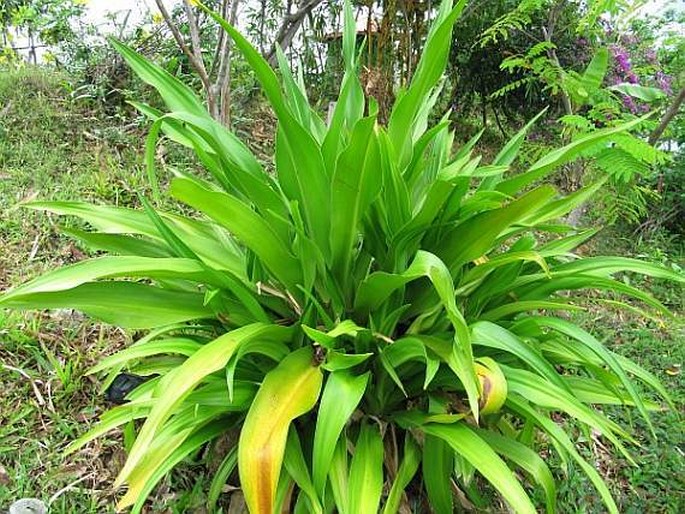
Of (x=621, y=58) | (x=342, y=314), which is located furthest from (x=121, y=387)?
(x=621, y=58)

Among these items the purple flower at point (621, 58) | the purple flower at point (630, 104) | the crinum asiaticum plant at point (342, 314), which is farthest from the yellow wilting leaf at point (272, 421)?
the purple flower at point (621, 58)

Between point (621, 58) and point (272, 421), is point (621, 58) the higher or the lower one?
the higher one

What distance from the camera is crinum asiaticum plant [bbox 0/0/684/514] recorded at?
1218 millimetres

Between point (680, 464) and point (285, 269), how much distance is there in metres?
1.41

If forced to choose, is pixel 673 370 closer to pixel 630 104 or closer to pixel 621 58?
pixel 630 104

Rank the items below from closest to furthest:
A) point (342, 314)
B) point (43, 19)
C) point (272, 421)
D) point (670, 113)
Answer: point (272, 421)
point (342, 314)
point (670, 113)
point (43, 19)

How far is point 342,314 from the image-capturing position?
1.49 meters

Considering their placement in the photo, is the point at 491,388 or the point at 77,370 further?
the point at 77,370

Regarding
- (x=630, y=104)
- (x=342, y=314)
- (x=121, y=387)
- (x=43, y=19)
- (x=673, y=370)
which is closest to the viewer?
Result: (x=342, y=314)

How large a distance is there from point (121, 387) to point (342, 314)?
0.78 meters

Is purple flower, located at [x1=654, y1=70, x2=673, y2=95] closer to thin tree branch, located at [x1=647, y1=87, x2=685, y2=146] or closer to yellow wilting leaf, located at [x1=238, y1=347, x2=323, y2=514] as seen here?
thin tree branch, located at [x1=647, y1=87, x2=685, y2=146]

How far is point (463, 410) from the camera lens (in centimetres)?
146

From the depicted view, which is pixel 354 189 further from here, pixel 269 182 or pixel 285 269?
pixel 269 182

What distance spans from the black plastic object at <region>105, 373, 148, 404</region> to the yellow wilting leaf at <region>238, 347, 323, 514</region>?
0.70 m
